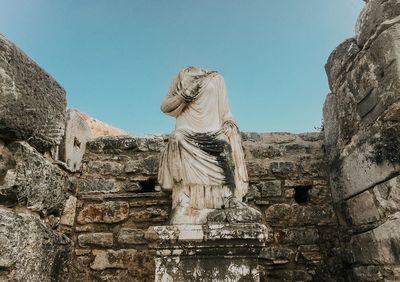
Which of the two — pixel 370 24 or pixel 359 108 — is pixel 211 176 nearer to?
pixel 359 108

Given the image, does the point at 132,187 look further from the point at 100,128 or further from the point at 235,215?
the point at 100,128

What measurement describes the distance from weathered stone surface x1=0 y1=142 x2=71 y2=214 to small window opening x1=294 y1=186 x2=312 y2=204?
260 cm

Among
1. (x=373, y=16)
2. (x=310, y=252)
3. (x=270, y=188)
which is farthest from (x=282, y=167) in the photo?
(x=373, y=16)

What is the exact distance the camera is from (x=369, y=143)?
293 cm

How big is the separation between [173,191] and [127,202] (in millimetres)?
1421

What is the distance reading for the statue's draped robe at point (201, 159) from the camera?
2.58 m

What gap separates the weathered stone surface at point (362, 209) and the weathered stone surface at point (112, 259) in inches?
88.6

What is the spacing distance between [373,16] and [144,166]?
9.13 ft

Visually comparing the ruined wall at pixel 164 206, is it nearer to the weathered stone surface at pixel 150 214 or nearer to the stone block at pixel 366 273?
the weathered stone surface at pixel 150 214

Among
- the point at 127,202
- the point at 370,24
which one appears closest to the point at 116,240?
the point at 127,202

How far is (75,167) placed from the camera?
153 inches

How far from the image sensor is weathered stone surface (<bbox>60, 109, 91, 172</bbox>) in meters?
3.55

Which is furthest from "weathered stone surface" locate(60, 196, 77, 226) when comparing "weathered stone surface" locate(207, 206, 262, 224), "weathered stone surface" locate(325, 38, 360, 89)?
"weathered stone surface" locate(325, 38, 360, 89)

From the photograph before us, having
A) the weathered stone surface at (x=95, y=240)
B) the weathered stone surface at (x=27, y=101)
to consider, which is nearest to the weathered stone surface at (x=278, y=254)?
the weathered stone surface at (x=95, y=240)
